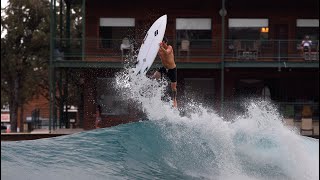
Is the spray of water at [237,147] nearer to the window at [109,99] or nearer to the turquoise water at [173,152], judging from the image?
the turquoise water at [173,152]

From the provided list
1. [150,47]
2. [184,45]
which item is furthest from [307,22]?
[150,47]

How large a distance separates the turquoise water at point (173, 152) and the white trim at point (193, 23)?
1177cm

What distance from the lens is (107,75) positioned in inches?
778

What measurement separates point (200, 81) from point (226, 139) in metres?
13.2

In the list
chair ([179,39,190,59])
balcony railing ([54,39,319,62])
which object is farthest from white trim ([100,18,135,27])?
chair ([179,39,190,59])

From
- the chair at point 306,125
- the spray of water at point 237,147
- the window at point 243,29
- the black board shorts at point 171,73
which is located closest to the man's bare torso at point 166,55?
the black board shorts at point 171,73

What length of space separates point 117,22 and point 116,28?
0.81 feet

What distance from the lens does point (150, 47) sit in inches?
420

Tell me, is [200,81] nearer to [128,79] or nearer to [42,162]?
[128,79]

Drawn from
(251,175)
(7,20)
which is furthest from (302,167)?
(7,20)

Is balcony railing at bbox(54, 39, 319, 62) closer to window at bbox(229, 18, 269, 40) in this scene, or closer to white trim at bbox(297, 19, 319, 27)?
window at bbox(229, 18, 269, 40)

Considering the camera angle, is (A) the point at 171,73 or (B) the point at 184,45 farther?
(B) the point at 184,45

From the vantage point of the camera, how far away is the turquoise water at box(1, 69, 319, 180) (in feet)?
23.7

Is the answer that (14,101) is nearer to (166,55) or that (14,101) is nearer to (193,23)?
(193,23)
